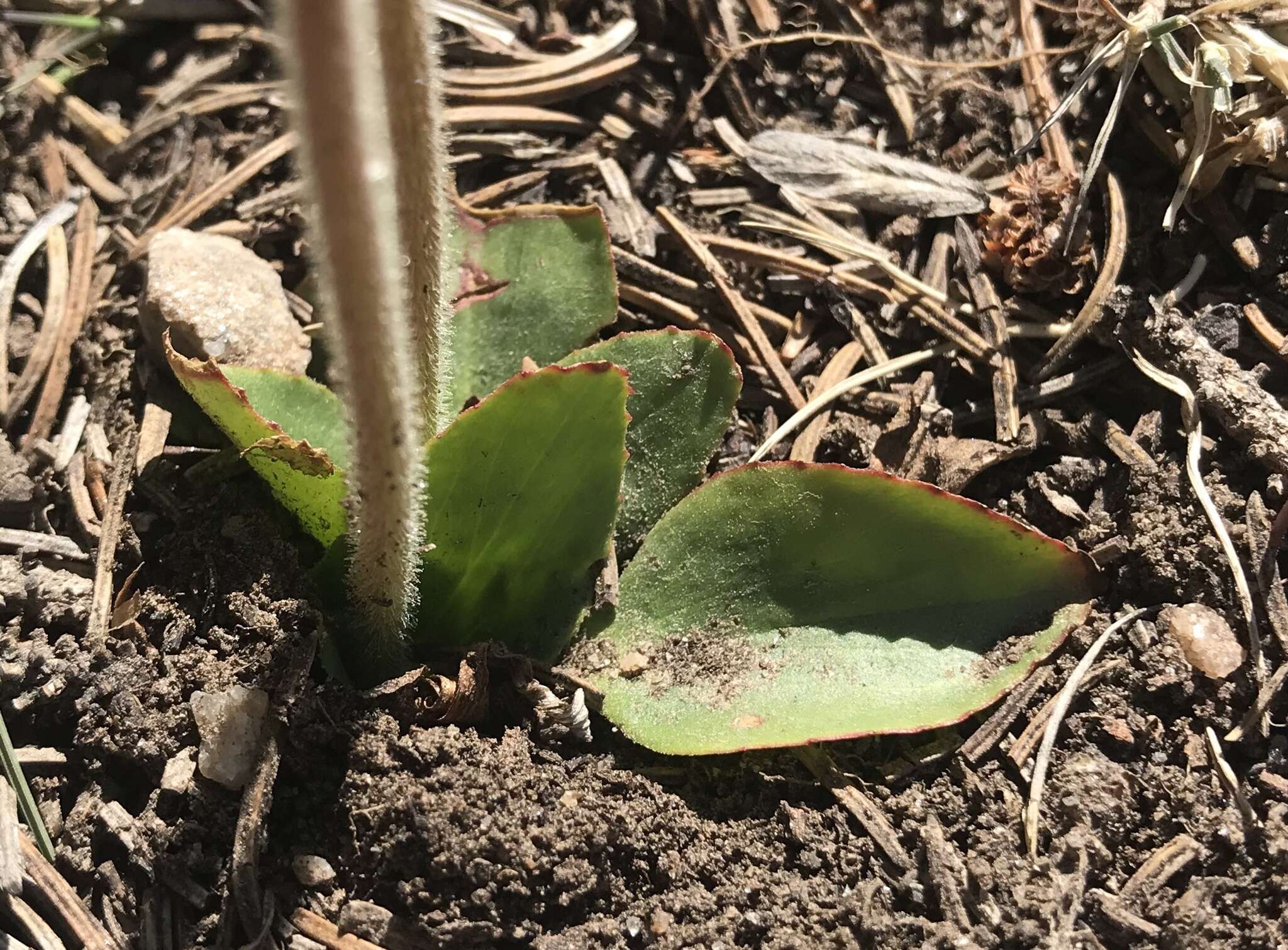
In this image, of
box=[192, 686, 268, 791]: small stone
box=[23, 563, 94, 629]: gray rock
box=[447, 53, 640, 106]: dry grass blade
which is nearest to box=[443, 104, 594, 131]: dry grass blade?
box=[447, 53, 640, 106]: dry grass blade

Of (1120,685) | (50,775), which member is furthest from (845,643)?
(50,775)

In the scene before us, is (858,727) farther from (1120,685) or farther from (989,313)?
(989,313)

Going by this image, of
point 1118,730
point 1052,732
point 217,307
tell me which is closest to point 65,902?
point 217,307

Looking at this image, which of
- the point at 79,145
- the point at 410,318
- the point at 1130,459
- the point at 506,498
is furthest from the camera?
the point at 79,145

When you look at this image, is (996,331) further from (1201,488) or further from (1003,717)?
(1003,717)

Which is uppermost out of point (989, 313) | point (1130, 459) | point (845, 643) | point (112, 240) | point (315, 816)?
point (112, 240)

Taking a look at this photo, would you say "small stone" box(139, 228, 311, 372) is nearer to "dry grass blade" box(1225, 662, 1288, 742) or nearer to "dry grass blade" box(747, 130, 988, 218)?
"dry grass blade" box(747, 130, 988, 218)

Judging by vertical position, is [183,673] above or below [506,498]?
below

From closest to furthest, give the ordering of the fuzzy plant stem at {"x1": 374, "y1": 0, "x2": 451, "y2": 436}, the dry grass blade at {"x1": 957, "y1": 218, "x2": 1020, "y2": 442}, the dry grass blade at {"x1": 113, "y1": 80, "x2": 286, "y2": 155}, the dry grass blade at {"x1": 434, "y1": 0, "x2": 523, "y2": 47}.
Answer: the fuzzy plant stem at {"x1": 374, "y1": 0, "x2": 451, "y2": 436}
the dry grass blade at {"x1": 957, "y1": 218, "x2": 1020, "y2": 442}
the dry grass blade at {"x1": 113, "y1": 80, "x2": 286, "y2": 155}
the dry grass blade at {"x1": 434, "y1": 0, "x2": 523, "y2": 47}
